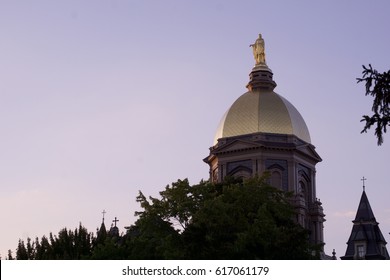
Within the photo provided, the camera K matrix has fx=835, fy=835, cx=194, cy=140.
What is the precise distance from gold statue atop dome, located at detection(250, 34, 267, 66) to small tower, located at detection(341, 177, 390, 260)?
22145 millimetres

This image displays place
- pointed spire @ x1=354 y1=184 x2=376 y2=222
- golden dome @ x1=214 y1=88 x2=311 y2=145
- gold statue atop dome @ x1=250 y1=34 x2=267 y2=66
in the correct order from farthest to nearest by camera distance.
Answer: gold statue atop dome @ x1=250 y1=34 x2=267 y2=66 → pointed spire @ x1=354 y1=184 x2=376 y2=222 → golden dome @ x1=214 y1=88 x2=311 y2=145

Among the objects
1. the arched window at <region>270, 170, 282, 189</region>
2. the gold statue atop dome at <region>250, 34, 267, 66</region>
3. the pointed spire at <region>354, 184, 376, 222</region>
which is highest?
the gold statue atop dome at <region>250, 34, 267, 66</region>

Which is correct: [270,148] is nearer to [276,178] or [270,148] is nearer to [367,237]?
[276,178]

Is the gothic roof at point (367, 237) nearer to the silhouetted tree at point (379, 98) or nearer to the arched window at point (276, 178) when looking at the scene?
the arched window at point (276, 178)

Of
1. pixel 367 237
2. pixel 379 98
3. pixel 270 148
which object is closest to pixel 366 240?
pixel 367 237

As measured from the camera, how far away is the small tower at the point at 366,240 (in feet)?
310

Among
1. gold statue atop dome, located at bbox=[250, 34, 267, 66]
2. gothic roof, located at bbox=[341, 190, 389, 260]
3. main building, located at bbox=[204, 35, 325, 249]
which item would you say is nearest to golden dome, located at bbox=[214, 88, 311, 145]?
main building, located at bbox=[204, 35, 325, 249]

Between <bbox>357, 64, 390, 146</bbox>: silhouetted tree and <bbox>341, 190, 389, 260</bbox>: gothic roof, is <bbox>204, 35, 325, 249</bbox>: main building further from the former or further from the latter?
<bbox>357, 64, 390, 146</bbox>: silhouetted tree

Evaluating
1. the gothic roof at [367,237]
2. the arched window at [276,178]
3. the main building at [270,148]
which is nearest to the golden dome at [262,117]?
the main building at [270,148]

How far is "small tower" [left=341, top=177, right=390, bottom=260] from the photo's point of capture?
94.4 meters

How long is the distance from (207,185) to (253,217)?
6303 millimetres

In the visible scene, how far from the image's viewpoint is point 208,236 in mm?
47125
